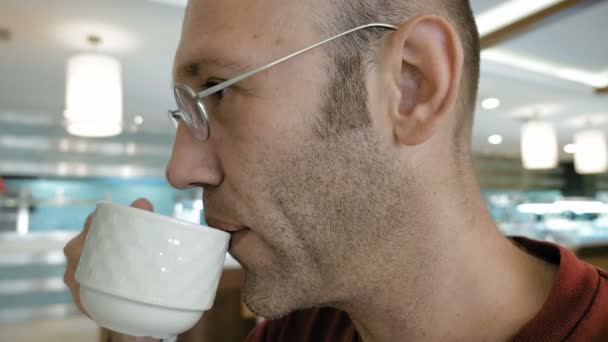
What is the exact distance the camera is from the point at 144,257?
55cm

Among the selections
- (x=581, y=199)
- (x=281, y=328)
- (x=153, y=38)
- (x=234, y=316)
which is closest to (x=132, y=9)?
(x=153, y=38)

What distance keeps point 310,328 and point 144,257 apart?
521mm

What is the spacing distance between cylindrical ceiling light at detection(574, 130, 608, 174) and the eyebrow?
6969 millimetres

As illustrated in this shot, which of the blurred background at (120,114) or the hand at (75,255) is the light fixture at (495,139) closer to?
the blurred background at (120,114)

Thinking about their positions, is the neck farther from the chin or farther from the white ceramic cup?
the white ceramic cup

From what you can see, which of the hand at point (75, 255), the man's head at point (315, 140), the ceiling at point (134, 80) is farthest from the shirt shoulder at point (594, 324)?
the ceiling at point (134, 80)

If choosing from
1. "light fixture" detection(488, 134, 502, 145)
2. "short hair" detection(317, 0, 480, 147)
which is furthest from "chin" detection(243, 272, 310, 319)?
"light fixture" detection(488, 134, 502, 145)

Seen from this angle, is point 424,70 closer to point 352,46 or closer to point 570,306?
point 352,46

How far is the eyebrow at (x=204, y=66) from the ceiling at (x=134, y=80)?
222cm

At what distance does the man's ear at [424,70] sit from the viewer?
66cm

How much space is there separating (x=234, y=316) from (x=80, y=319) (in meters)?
1.11

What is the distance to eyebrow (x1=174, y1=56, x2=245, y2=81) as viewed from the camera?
0.64 meters

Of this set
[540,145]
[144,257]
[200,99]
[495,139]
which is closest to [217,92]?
[200,99]

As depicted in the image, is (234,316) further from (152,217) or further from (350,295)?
(152,217)
